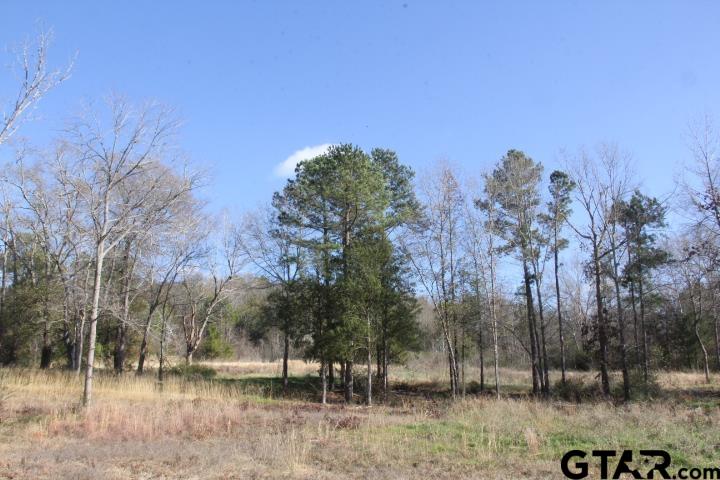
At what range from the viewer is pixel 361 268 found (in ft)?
79.0

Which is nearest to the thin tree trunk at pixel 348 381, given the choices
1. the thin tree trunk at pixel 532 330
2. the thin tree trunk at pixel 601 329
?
the thin tree trunk at pixel 532 330

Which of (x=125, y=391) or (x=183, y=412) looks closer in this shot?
(x=183, y=412)

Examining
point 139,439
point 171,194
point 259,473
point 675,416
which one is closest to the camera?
point 259,473

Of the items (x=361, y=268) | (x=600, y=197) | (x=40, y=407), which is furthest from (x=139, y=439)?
(x=600, y=197)

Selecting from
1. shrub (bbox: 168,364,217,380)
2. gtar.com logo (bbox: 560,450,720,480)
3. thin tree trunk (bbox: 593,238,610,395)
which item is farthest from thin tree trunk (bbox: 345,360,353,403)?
gtar.com logo (bbox: 560,450,720,480)

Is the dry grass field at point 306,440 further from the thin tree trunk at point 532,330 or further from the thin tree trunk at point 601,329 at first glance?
the thin tree trunk at point 532,330

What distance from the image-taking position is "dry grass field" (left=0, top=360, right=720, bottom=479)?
791cm

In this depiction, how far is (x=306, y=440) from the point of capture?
1058 centimetres

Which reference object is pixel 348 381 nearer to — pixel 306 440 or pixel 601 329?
pixel 601 329

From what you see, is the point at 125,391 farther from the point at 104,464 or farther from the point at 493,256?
the point at 493,256

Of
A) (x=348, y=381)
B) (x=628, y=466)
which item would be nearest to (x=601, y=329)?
(x=348, y=381)

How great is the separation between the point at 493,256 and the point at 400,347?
268 inches

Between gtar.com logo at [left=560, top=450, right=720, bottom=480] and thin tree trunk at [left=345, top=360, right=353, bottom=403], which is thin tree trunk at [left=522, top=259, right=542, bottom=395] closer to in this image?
thin tree trunk at [left=345, top=360, right=353, bottom=403]

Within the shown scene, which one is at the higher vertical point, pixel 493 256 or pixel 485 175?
pixel 485 175
